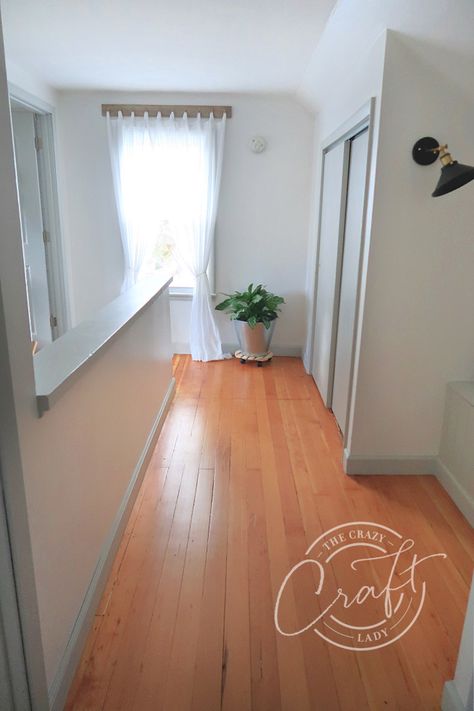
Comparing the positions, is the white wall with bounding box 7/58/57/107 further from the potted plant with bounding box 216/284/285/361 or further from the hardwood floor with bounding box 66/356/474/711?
the hardwood floor with bounding box 66/356/474/711

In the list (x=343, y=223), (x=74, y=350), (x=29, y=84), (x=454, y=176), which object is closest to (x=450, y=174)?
(x=454, y=176)

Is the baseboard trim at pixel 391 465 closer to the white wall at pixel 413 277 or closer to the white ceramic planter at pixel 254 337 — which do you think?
the white wall at pixel 413 277

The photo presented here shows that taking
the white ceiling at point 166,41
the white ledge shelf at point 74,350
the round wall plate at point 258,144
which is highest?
the white ceiling at point 166,41

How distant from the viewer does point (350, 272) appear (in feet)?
9.29

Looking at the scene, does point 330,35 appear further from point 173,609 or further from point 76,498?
point 173,609

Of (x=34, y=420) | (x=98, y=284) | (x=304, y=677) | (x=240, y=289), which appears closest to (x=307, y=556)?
(x=304, y=677)

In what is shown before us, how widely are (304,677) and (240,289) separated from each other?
360 centimetres

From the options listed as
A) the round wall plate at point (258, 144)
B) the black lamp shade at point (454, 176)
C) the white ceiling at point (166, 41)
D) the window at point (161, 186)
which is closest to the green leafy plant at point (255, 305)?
the window at point (161, 186)

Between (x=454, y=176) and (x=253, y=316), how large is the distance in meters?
2.71

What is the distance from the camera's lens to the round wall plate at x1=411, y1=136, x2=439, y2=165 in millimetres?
2217

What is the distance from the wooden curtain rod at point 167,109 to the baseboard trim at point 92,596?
3.03m

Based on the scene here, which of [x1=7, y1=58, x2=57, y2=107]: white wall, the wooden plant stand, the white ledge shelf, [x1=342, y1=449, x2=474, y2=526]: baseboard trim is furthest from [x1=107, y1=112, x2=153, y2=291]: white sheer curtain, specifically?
[x1=342, y1=449, x2=474, y2=526]: baseboard trim

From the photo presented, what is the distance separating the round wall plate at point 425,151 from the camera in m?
2.22

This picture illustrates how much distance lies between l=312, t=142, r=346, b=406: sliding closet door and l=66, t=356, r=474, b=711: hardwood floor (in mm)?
614
